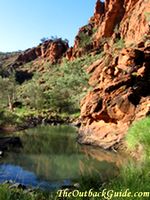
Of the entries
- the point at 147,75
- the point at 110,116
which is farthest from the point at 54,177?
the point at 147,75

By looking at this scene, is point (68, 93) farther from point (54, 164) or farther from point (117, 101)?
point (54, 164)

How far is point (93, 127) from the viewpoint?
40.5 metres

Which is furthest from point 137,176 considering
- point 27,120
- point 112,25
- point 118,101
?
point 112,25

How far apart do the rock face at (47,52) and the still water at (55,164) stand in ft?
371

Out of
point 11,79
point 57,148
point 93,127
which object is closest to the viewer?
point 57,148

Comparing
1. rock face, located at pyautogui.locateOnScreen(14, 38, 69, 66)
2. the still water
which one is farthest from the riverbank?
rock face, located at pyautogui.locateOnScreen(14, 38, 69, 66)

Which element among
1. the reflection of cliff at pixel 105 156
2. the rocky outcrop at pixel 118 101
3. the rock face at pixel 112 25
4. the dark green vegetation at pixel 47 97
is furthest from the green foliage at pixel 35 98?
the reflection of cliff at pixel 105 156

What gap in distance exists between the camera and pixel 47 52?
161875mm

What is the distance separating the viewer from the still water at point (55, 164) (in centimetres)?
2361

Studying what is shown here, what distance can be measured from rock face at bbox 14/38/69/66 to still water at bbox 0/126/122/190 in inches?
4455

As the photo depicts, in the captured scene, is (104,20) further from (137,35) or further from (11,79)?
(11,79)

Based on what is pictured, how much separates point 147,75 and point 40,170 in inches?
751

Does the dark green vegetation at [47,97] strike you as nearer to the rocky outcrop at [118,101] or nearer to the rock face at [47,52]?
the rocky outcrop at [118,101]

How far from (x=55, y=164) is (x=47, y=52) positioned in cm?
13574
